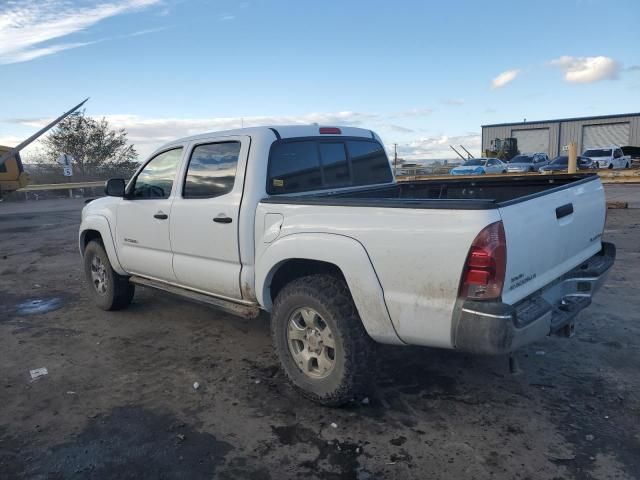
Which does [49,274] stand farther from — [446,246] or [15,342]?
[446,246]

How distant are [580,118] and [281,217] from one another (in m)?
56.0

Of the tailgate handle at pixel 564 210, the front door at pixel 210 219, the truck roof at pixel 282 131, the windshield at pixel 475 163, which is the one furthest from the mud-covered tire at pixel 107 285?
the windshield at pixel 475 163

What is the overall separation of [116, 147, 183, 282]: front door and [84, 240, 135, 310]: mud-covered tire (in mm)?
418

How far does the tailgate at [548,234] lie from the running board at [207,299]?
203cm

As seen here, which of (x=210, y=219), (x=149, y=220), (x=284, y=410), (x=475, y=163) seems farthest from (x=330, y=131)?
(x=475, y=163)

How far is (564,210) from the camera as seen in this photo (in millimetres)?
3240

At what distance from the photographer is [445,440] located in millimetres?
3059

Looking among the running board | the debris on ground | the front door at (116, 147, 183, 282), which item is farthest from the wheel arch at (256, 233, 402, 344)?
the debris on ground

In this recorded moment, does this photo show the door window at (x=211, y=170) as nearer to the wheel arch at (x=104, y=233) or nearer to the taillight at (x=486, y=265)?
the wheel arch at (x=104, y=233)

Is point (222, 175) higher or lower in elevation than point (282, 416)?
higher

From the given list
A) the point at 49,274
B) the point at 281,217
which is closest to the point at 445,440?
the point at 281,217

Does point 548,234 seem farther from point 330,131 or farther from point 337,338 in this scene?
point 330,131

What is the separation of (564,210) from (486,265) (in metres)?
0.98

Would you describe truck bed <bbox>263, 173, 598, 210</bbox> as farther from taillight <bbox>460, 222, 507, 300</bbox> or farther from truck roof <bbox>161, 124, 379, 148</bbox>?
taillight <bbox>460, 222, 507, 300</bbox>
